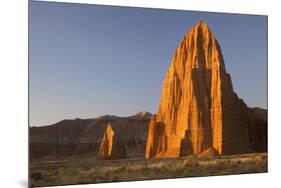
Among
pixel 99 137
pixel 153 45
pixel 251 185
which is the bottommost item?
pixel 251 185

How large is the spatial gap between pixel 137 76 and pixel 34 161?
2051mm

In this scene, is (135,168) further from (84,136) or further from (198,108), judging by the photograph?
(198,108)

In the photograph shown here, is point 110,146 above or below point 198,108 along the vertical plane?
below

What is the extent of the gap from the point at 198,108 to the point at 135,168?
1415mm

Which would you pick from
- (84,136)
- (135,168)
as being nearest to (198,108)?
(135,168)

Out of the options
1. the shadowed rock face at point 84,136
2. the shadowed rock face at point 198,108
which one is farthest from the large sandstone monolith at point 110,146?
the shadowed rock face at point 198,108

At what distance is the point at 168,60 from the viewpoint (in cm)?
954

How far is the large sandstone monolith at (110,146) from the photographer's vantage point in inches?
357

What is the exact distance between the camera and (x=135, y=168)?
30.8 ft

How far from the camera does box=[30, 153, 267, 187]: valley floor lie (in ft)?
28.9

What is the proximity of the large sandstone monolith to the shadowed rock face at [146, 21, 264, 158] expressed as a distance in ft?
1.62

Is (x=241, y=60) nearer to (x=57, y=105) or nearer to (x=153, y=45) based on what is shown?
(x=153, y=45)

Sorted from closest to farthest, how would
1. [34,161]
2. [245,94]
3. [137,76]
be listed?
[34,161]
[137,76]
[245,94]

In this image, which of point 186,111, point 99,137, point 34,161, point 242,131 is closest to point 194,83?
point 186,111
